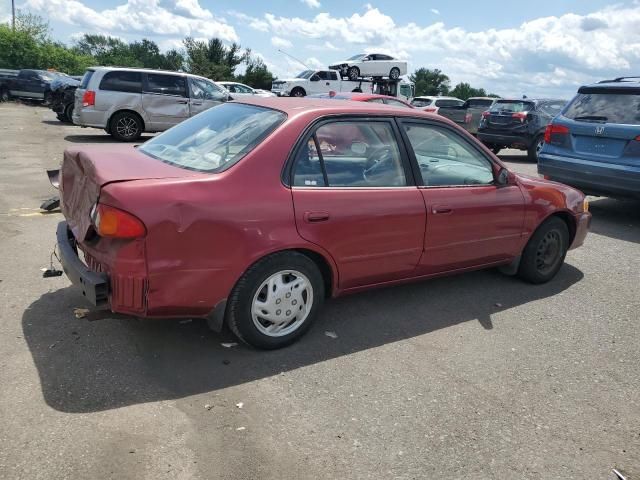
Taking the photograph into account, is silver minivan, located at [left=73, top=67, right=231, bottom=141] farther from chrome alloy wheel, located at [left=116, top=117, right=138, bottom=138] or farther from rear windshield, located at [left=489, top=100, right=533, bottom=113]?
rear windshield, located at [left=489, top=100, right=533, bottom=113]

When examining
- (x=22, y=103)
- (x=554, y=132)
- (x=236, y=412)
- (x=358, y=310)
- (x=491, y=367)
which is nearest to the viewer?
(x=236, y=412)

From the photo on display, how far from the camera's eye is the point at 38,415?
107 inches

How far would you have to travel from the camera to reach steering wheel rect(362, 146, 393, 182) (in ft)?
12.5

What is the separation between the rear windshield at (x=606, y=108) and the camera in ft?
22.6

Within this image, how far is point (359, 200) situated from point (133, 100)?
1127cm

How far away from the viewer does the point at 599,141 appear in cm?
717

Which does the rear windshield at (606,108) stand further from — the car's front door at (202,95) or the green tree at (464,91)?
the green tree at (464,91)

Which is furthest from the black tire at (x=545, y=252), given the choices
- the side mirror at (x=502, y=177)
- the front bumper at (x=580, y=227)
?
the side mirror at (x=502, y=177)

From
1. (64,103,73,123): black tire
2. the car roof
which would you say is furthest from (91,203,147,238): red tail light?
(64,103,73,123): black tire

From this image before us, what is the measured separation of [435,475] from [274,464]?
29.4 inches

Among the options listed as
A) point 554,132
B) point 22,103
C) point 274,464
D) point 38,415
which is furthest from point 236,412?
point 22,103

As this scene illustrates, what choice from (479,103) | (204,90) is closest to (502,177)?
(204,90)

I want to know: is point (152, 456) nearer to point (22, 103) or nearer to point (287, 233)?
point (287, 233)

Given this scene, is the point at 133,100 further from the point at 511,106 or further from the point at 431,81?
the point at 431,81
